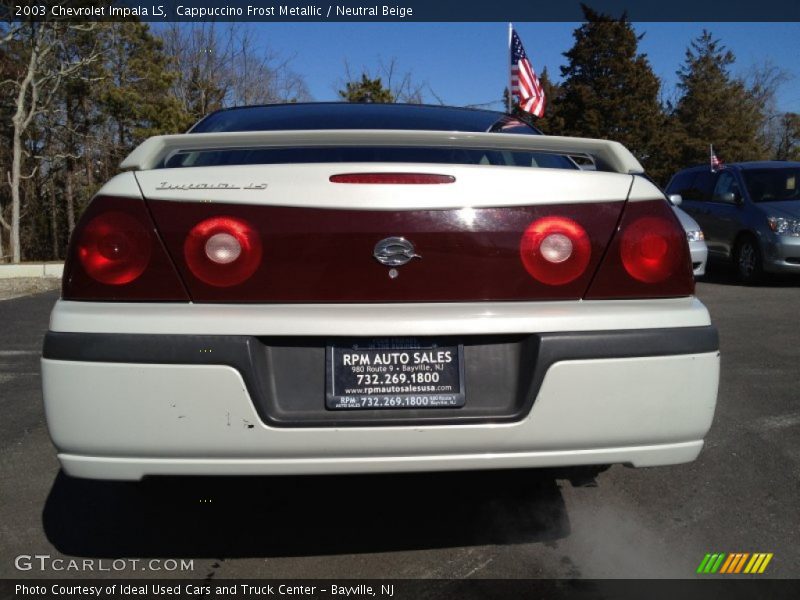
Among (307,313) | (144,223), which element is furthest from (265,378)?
(144,223)

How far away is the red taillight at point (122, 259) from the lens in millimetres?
2029

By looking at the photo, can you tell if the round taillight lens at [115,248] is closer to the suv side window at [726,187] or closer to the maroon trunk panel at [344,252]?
the maroon trunk panel at [344,252]

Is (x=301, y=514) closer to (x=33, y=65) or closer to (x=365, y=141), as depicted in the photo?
(x=365, y=141)

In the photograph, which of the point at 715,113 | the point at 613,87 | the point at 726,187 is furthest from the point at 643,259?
the point at 715,113

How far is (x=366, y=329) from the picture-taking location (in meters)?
1.97

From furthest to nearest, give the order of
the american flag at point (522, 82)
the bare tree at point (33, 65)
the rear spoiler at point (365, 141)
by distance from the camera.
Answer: the bare tree at point (33, 65)
the american flag at point (522, 82)
the rear spoiler at point (365, 141)

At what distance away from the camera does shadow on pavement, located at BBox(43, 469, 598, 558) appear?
8.17ft

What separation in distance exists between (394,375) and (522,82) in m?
13.6

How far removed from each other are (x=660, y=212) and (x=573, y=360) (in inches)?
21.9

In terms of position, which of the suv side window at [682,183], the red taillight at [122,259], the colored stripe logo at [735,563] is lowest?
the colored stripe logo at [735,563]

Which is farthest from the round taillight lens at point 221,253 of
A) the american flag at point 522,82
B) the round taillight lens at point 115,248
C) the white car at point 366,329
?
the american flag at point 522,82

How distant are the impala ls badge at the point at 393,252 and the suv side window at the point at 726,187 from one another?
29.5ft

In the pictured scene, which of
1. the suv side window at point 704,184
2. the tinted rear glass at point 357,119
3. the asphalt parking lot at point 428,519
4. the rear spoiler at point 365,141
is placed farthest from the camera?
the suv side window at point 704,184

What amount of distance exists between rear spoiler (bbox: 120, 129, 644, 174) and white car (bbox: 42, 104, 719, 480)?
0.59 ft
